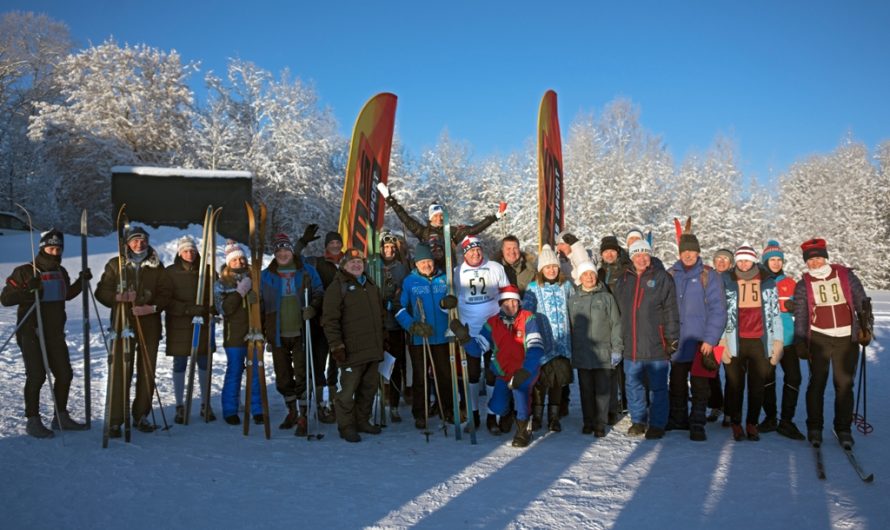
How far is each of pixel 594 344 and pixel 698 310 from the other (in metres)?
1.02

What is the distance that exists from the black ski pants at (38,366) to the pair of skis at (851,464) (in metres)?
6.53

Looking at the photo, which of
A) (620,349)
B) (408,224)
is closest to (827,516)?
(620,349)

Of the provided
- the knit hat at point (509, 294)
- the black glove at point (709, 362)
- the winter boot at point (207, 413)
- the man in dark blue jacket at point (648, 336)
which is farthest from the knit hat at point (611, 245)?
the winter boot at point (207, 413)

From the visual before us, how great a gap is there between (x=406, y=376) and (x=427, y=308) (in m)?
1.59

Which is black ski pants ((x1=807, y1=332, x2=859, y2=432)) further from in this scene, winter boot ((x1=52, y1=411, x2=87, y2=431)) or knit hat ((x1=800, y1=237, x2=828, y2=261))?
winter boot ((x1=52, y1=411, x2=87, y2=431))

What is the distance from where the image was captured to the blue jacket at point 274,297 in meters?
6.01

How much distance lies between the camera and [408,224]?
7.59 m

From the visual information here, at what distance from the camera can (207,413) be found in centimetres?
613

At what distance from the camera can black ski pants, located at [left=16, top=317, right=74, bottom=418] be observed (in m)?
5.35

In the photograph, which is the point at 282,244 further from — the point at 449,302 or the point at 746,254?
the point at 746,254

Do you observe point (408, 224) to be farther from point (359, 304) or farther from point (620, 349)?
point (620, 349)

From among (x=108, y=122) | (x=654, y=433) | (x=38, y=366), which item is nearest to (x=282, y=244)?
(x=38, y=366)

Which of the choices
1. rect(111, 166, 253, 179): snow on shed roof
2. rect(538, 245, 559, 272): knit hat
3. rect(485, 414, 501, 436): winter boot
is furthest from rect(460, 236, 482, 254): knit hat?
rect(111, 166, 253, 179): snow on shed roof

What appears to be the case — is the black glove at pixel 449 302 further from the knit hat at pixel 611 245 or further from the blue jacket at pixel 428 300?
the knit hat at pixel 611 245
